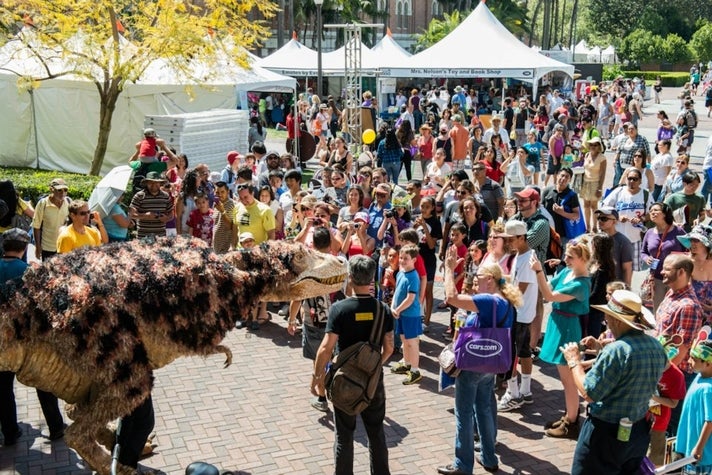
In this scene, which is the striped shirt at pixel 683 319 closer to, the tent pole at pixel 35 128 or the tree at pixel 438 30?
the tent pole at pixel 35 128

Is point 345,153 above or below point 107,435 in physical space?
above

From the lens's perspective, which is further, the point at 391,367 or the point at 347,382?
the point at 391,367

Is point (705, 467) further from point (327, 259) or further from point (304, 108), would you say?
point (304, 108)

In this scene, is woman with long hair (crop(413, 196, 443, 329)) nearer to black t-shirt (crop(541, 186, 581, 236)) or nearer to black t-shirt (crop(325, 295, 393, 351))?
black t-shirt (crop(541, 186, 581, 236))

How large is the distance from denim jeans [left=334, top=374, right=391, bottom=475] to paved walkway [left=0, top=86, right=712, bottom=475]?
1.81ft

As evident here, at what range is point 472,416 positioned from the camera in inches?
227

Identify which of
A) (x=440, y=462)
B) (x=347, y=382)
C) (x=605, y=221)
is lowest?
(x=440, y=462)

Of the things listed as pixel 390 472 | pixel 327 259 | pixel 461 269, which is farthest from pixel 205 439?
pixel 461 269

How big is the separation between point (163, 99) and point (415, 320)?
12234 mm

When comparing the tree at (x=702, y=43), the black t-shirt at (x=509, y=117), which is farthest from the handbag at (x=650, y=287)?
the tree at (x=702, y=43)

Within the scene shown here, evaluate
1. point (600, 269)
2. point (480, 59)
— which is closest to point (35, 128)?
point (480, 59)

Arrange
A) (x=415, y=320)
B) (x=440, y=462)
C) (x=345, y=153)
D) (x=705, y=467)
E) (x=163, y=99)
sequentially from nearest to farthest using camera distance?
(x=705, y=467) → (x=440, y=462) → (x=415, y=320) → (x=345, y=153) → (x=163, y=99)

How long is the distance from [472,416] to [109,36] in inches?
538

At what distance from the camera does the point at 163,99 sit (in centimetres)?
1792
